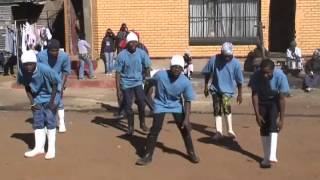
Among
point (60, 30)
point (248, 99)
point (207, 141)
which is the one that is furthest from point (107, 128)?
point (60, 30)

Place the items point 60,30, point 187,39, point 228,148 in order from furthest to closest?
1. point 60,30
2. point 187,39
3. point 228,148

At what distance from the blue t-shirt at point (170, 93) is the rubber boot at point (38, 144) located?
1641mm

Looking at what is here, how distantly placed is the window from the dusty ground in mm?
7211

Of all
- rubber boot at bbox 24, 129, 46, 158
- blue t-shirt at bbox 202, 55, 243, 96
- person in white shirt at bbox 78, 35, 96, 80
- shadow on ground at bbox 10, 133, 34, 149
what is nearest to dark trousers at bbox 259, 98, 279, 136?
blue t-shirt at bbox 202, 55, 243, 96

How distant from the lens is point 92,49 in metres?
19.6

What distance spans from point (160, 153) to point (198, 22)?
10.5 meters

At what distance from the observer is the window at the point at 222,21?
19.2 meters

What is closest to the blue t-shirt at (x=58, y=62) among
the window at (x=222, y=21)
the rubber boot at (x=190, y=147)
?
the rubber boot at (x=190, y=147)

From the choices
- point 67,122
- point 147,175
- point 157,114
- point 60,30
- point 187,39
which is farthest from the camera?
point 60,30

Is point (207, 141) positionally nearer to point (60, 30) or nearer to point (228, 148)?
point (228, 148)

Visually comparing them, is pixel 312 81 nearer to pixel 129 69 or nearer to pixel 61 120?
pixel 129 69

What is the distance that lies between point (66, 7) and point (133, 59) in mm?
9626

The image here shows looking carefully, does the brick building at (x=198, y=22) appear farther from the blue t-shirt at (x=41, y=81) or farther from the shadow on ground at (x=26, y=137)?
the blue t-shirt at (x=41, y=81)

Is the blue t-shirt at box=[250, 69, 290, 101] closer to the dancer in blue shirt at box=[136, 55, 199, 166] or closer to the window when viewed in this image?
the dancer in blue shirt at box=[136, 55, 199, 166]
